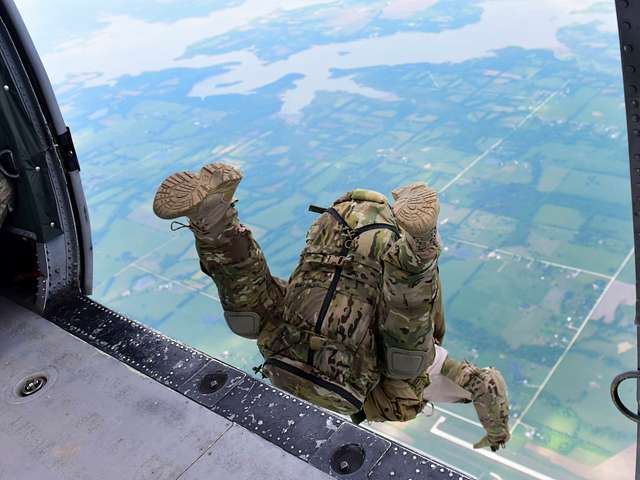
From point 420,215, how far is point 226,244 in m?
1.07

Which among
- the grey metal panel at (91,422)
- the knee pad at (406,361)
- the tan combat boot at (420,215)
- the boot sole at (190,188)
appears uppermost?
the boot sole at (190,188)

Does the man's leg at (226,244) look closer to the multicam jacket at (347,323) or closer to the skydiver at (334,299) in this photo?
the skydiver at (334,299)

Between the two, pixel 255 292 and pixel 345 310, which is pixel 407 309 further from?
pixel 255 292

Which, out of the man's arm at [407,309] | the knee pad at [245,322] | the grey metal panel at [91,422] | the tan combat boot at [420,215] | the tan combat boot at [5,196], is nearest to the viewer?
the tan combat boot at [420,215]

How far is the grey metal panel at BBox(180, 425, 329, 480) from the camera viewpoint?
2174mm

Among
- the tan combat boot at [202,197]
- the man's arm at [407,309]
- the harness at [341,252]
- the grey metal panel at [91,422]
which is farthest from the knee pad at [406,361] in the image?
the tan combat boot at [202,197]

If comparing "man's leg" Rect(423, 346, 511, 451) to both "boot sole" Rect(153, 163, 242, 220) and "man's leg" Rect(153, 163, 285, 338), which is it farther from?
"boot sole" Rect(153, 163, 242, 220)

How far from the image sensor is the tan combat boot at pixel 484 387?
3133mm

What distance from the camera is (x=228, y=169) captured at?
2.45 metres

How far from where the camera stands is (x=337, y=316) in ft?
8.24

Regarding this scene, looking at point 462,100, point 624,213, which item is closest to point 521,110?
point 462,100

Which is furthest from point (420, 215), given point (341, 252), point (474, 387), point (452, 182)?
point (452, 182)

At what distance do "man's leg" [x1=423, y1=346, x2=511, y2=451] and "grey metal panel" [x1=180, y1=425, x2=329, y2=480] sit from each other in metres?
1.10

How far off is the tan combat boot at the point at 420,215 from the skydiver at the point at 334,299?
0.28 feet
